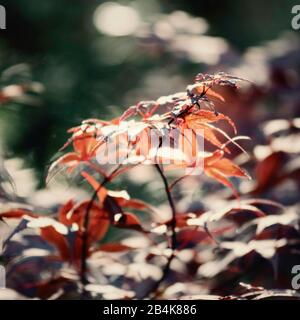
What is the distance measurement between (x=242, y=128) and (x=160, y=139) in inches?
17.4

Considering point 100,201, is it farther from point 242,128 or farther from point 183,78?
point 183,78

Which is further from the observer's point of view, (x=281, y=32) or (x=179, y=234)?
(x=281, y=32)

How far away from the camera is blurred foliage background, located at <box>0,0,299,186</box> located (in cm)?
116

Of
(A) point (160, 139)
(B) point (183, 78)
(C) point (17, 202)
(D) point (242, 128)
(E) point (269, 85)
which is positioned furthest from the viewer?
(B) point (183, 78)

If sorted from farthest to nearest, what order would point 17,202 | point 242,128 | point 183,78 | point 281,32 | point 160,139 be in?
point 281,32 → point 183,78 → point 242,128 → point 17,202 → point 160,139

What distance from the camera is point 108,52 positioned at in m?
1.47

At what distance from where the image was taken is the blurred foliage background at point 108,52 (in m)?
1.16

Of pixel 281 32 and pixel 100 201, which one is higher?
pixel 281 32

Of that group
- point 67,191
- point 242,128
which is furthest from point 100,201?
point 242,128

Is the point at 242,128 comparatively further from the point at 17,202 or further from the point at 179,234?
the point at 17,202

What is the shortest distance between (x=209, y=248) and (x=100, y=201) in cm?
22

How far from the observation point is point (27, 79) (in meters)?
1.21
